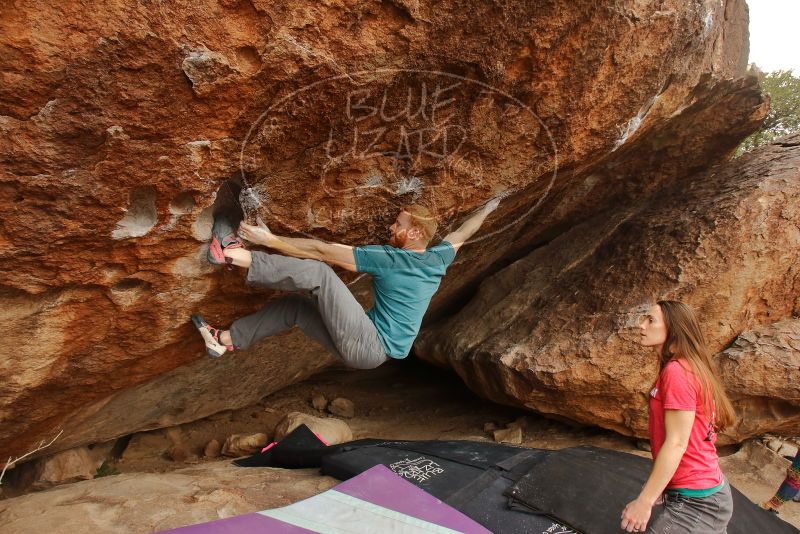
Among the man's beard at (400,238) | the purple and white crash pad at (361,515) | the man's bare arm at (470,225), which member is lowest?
the purple and white crash pad at (361,515)

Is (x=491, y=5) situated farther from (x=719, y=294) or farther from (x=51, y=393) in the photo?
(x=51, y=393)

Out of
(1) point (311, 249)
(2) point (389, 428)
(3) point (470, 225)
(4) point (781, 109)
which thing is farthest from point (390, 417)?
(4) point (781, 109)

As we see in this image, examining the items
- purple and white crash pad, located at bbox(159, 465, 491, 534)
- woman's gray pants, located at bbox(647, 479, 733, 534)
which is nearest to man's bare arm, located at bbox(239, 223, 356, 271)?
purple and white crash pad, located at bbox(159, 465, 491, 534)

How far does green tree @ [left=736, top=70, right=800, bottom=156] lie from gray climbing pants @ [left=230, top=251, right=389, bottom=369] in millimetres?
7893

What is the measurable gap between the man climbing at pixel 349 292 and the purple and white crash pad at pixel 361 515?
75 cm

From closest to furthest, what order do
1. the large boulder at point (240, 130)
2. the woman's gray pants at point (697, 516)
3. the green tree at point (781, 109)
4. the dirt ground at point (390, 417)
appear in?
1. the large boulder at point (240, 130)
2. the woman's gray pants at point (697, 516)
3. the dirt ground at point (390, 417)
4. the green tree at point (781, 109)

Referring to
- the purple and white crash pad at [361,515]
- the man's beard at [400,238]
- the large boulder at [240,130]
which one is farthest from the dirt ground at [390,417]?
the man's beard at [400,238]

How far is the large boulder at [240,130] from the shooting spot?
2.08m

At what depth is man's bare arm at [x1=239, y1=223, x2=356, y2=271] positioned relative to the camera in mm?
2771

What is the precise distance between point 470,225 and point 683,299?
6.08 ft

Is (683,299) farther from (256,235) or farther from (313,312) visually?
(256,235)

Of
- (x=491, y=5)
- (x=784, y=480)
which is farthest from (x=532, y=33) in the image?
(x=784, y=480)

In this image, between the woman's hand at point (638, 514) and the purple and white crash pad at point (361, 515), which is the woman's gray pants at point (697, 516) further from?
the purple and white crash pad at point (361, 515)

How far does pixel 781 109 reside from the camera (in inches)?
338
